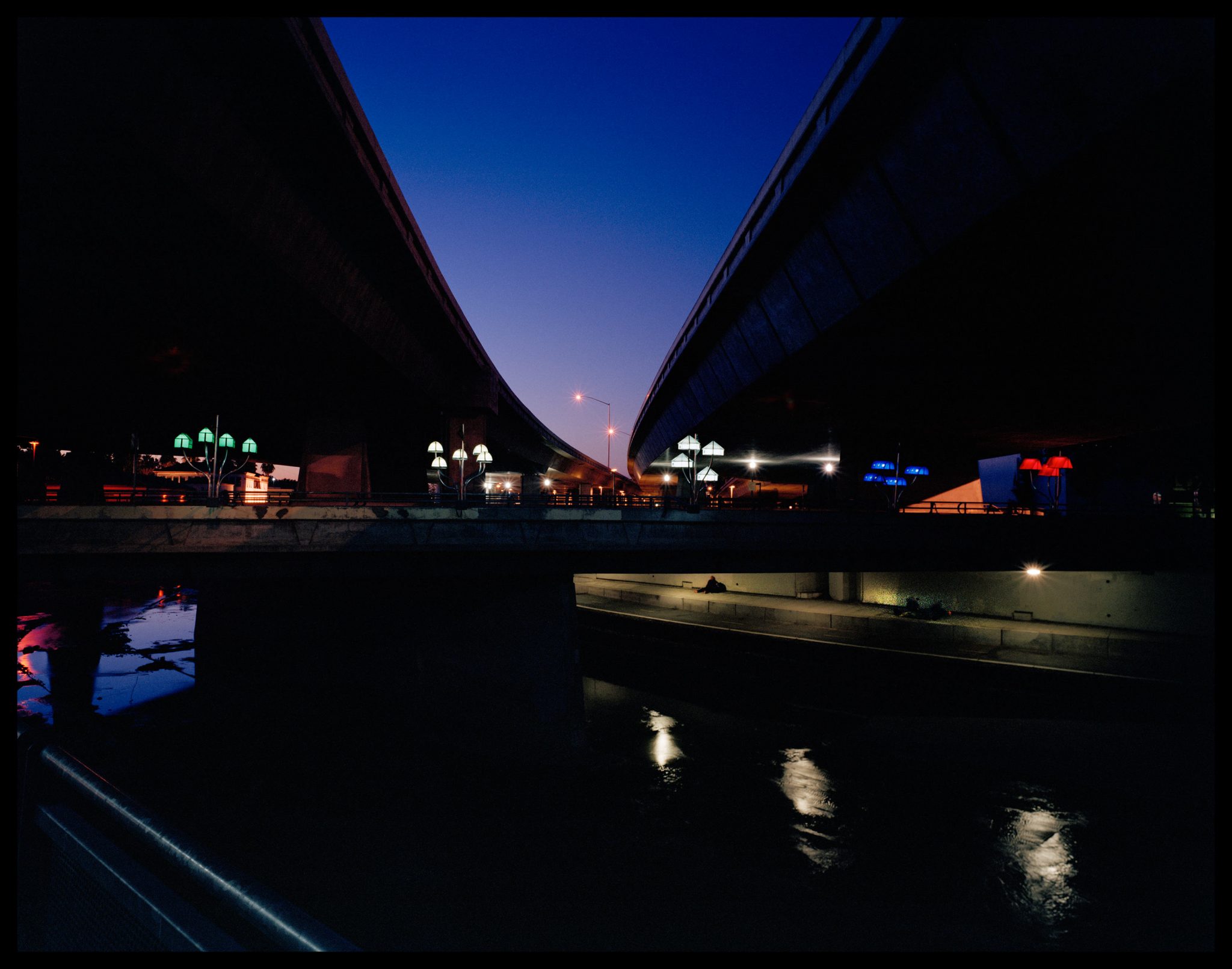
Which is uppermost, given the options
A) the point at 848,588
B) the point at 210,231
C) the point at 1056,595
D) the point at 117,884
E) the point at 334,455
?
the point at 210,231

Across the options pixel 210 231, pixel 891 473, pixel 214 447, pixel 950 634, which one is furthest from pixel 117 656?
pixel 891 473

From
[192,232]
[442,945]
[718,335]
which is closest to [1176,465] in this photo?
[718,335]

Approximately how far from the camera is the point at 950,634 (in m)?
30.7

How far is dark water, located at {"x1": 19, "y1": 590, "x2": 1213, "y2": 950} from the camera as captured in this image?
13.0 m

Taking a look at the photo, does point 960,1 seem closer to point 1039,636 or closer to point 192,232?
point 192,232

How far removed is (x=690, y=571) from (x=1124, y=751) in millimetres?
14837

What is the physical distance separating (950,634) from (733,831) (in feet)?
63.0

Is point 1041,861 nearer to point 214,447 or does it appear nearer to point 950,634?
point 950,634

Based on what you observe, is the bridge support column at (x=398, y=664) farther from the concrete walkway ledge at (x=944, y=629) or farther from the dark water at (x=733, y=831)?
the concrete walkway ledge at (x=944, y=629)

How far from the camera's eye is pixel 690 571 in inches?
954

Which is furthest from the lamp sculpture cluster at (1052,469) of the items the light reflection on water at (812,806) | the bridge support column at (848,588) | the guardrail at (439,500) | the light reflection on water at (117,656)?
the light reflection on water at (117,656)

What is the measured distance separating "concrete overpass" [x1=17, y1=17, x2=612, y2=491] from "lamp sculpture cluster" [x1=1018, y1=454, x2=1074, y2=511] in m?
38.9

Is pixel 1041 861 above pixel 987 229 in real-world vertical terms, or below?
below

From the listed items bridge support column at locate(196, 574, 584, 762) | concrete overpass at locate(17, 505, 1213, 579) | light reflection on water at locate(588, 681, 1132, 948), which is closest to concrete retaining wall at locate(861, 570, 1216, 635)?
concrete overpass at locate(17, 505, 1213, 579)
